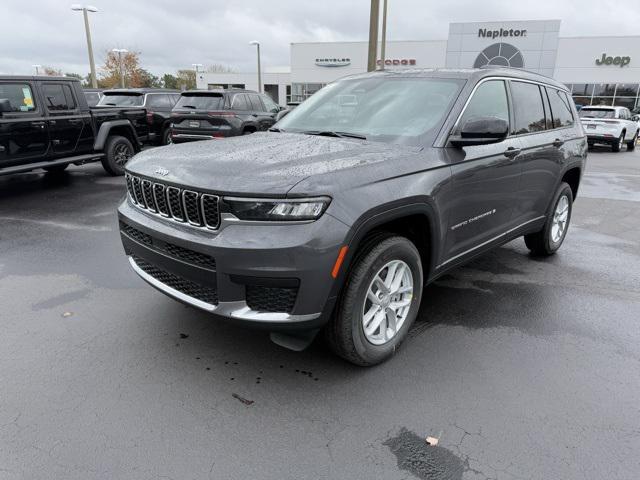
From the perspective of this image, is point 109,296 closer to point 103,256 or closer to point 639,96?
point 103,256

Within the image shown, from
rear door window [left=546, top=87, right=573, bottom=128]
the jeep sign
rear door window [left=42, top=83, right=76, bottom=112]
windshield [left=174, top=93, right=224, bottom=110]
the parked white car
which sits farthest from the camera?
the jeep sign

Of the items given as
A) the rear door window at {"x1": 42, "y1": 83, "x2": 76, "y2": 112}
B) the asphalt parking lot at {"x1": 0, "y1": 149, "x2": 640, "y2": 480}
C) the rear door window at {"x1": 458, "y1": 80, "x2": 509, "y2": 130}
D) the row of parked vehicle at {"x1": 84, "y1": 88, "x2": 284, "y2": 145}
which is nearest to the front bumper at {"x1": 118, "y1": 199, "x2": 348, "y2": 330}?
the asphalt parking lot at {"x1": 0, "y1": 149, "x2": 640, "y2": 480}

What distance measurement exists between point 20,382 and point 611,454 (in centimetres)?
328

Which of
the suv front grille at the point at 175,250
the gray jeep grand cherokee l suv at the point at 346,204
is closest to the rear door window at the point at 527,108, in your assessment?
the gray jeep grand cherokee l suv at the point at 346,204

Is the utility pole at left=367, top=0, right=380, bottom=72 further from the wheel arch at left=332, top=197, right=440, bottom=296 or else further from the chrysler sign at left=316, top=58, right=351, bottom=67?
the chrysler sign at left=316, top=58, right=351, bottom=67

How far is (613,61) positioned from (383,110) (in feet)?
129

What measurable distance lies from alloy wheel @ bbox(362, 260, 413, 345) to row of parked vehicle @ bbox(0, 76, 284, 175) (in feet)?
22.7

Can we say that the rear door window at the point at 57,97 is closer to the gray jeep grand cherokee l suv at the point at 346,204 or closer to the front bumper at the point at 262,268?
the gray jeep grand cherokee l suv at the point at 346,204

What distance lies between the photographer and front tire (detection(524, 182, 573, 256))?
5.01m

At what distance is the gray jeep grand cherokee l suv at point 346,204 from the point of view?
2.43 metres

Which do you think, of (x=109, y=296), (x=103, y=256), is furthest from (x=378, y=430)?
(x=103, y=256)

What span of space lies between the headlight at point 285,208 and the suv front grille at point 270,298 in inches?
14.5

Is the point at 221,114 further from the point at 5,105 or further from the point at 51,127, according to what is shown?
the point at 5,105

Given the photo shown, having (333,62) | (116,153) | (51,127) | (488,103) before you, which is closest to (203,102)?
(116,153)
